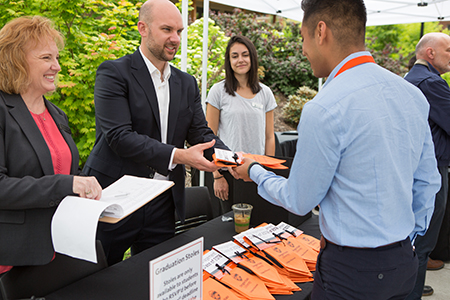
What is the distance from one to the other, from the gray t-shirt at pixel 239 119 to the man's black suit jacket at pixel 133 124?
865 mm

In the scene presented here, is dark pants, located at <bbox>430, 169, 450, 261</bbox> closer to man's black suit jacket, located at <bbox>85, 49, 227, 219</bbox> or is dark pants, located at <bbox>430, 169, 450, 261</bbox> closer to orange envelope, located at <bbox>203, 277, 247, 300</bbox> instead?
man's black suit jacket, located at <bbox>85, 49, 227, 219</bbox>

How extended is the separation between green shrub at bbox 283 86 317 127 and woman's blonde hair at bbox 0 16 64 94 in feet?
25.5

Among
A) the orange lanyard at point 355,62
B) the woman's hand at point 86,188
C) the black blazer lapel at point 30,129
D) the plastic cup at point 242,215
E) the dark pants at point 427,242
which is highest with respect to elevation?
the orange lanyard at point 355,62

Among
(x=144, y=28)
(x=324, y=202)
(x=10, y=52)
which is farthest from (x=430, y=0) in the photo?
(x=10, y=52)

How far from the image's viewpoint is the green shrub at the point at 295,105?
347 inches

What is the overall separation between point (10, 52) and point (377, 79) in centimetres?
141

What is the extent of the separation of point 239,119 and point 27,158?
1.78 meters

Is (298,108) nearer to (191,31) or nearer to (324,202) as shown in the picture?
(191,31)

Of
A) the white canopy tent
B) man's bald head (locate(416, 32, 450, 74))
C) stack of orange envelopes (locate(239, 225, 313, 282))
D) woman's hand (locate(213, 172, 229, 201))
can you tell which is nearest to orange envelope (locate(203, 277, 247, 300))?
stack of orange envelopes (locate(239, 225, 313, 282))

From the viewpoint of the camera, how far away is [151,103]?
1.80m

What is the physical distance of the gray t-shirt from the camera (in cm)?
284

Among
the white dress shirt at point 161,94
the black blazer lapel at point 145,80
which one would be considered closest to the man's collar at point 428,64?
the white dress shirt at point 161,94

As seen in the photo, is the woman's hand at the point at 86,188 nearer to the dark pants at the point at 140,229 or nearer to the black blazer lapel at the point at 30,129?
the black blazer lapel at the point at 30,129

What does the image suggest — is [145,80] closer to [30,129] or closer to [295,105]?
[30,129]
